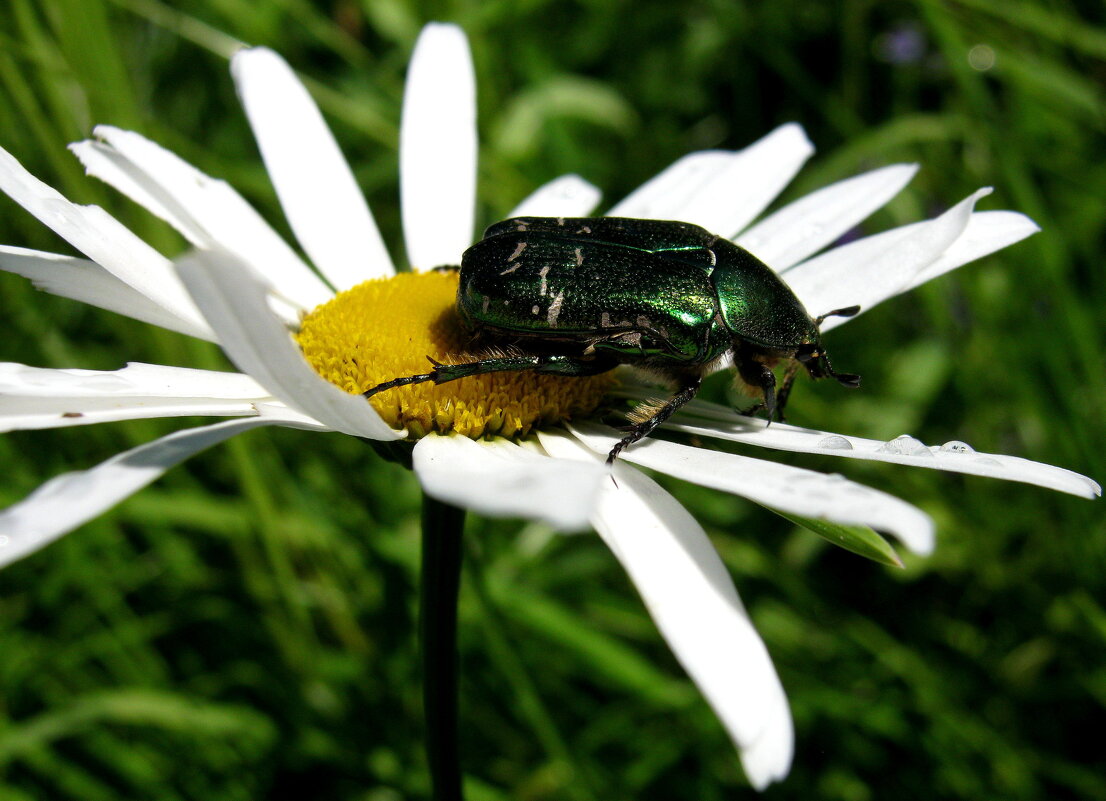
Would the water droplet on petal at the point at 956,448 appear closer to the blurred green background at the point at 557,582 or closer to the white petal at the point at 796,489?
the white petal at the point at 796,489

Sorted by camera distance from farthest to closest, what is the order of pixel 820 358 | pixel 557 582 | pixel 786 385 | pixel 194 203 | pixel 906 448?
pixel 557 582 → pixel 194 203 → pixel 786 385 → pixel 820 358 → pixel 906 448

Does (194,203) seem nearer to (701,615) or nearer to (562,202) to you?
(562,202)

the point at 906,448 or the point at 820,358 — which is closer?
the point at 906,448

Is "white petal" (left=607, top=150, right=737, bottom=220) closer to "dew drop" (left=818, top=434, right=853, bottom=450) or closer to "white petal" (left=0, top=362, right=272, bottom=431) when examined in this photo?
"dew drop" (left=818, top=434, right=853, bottom=450)

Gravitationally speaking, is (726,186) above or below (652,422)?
above

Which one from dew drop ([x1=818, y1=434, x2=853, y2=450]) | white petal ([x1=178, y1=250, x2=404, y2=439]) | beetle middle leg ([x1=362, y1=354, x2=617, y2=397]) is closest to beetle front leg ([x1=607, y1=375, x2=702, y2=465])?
beetle middle leg ([x1=362, y1=354, x2=617, y2=397])

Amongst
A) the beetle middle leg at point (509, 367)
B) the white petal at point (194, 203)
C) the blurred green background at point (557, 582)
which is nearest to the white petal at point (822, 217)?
the beetle middle leg at point (509, 367)

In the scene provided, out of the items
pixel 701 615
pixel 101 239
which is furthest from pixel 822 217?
pixel 101 239
